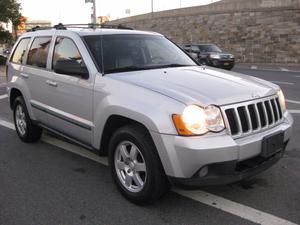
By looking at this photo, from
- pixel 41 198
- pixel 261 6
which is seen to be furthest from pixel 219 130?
pixel 261 6

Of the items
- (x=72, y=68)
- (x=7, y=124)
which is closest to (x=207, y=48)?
(x=7, y=124)

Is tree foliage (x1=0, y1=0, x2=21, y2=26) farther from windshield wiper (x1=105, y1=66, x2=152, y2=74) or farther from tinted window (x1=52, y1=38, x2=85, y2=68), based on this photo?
windshield wiper (x1=105, y1=66, x2=152, y2=74)

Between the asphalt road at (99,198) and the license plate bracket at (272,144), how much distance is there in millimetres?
518

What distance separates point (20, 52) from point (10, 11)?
21.4 meters

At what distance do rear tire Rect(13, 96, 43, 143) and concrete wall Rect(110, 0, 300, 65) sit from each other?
2570cm

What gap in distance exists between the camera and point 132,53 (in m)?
4.98

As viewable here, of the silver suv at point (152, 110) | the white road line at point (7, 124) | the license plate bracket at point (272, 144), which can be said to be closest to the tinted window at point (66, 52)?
the silver suv at point (152, 110)

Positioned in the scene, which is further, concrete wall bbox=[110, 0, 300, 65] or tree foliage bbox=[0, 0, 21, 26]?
concrete wall bbox=[110, 0, 300, 65]

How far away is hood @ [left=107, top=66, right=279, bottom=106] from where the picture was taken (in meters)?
3.74

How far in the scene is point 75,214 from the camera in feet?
12.8

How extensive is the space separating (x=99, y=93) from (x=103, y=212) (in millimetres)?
1224

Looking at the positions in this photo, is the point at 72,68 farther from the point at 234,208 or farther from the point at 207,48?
the point at 207,48

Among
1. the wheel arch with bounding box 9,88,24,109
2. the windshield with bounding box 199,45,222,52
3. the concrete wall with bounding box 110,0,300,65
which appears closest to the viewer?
the wheel arch with bounding box 9,88,24,109

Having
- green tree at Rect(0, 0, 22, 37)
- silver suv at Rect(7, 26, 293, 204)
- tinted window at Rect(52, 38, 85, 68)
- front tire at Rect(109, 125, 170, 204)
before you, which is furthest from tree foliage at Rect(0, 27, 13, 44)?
front tire at Rect(109, 125, 170, 204)
